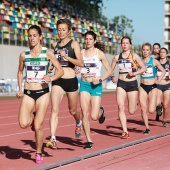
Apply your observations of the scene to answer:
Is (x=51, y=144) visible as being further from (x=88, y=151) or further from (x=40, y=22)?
(x=40, y=22)

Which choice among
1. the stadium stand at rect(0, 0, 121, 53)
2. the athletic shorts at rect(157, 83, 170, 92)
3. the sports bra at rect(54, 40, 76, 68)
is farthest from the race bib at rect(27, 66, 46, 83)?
the stadium stand at rect(0, 0, 121, 53)

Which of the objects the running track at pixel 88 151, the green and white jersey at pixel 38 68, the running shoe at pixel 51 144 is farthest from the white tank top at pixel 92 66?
the green and white jersey at pixel 38 68

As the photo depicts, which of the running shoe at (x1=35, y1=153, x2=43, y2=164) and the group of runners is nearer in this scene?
the running shoe at (x1=35, y1=153, x2=43, y2=164)

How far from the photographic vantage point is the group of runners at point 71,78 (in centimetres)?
865

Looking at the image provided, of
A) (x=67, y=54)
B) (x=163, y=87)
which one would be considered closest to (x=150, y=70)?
(x=163, y=87)

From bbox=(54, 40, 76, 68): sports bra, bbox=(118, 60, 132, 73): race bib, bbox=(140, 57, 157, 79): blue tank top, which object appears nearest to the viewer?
bbox=(54, 40, 76, 68): sports bra

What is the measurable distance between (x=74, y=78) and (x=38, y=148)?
2.33 metres

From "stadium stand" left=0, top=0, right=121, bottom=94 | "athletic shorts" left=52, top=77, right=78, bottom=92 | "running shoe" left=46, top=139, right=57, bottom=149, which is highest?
"stadium stand" left=0, top=0, right=121, bottom=94

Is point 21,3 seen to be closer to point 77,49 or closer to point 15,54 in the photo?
point 15,54

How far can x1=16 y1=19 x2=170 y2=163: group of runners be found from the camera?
8.65 m

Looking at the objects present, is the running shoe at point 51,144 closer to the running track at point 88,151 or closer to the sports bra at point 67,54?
the running track at point 88,151

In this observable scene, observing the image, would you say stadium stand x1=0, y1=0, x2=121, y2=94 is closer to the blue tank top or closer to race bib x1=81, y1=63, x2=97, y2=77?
the blue tank top

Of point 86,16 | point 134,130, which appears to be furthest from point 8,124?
point 86,16

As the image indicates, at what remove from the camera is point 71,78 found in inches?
412
